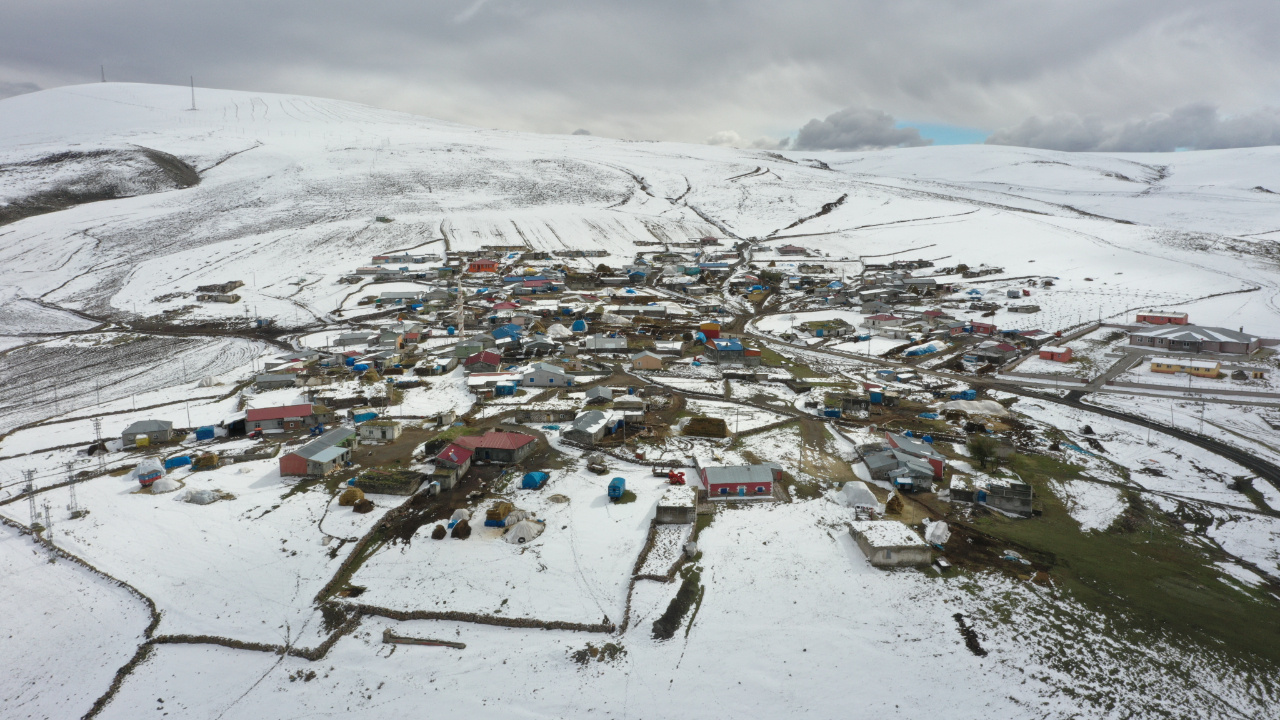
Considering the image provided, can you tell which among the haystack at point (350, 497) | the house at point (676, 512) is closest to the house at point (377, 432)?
the haystack at point (350, 497)

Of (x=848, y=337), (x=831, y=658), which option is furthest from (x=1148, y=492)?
(x=848, y=337)

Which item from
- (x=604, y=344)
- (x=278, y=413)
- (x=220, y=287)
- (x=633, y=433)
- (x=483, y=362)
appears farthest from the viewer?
(x=220, y=287)

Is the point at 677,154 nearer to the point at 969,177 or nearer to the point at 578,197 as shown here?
the point at 578,197

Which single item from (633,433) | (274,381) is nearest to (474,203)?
(274,381)

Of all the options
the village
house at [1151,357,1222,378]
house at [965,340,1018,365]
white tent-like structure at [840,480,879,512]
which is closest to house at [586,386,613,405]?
the village

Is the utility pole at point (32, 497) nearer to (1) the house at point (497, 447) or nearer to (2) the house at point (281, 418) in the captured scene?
(2) the house at point (281, 418)

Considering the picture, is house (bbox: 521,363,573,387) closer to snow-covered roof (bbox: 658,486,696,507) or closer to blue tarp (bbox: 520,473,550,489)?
blue tarp (bbox: 520,473,550,489)

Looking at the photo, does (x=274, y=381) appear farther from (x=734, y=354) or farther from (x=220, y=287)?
(x=220, y=287)
